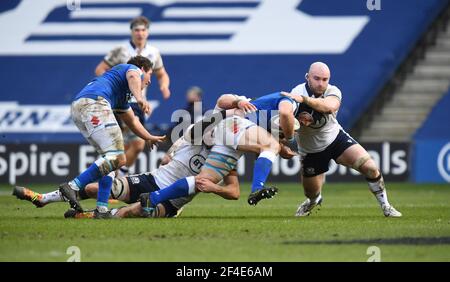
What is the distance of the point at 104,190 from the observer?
11688 mm

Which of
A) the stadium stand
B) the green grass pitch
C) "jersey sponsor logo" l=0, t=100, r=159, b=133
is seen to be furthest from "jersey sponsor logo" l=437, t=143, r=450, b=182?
the green grass pitch

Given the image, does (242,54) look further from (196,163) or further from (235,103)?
(235,103)

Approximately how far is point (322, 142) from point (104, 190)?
2662mm

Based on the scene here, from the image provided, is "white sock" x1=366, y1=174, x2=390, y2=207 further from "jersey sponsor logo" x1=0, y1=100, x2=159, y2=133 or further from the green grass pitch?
"jersey sponsor logo" x1=0, y1=100, x2=159, y2=133

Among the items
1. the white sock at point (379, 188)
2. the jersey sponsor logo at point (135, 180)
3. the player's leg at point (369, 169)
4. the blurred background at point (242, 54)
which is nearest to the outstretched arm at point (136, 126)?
the jersey sponsor logo at point (135, 180)

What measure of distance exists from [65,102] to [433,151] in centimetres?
781

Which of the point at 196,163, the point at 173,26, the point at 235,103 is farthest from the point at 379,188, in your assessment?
the point at 173,26

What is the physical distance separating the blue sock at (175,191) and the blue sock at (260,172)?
2.25 ft

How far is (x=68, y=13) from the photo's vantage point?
78.0 feet

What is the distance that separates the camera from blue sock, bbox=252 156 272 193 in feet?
37.2

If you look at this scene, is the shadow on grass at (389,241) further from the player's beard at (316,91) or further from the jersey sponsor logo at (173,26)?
the jersey sponsor logo at (173,26)

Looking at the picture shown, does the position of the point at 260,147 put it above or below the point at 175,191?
above

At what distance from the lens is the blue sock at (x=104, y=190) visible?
11.7 metres
